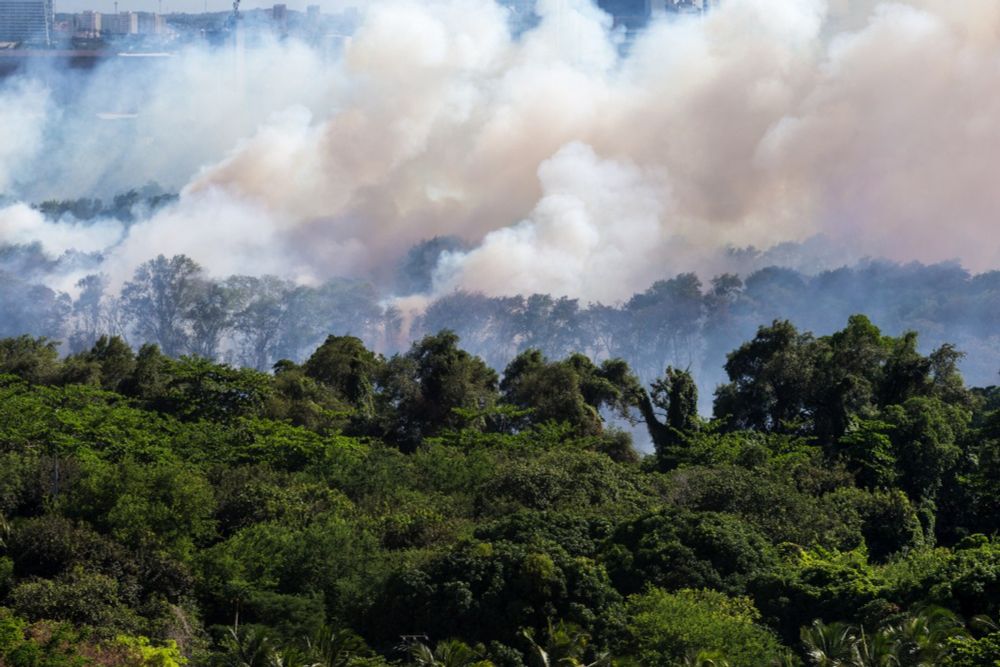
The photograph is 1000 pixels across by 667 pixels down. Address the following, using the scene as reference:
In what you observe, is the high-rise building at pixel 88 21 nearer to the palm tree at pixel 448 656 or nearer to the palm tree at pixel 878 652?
the palm tree at pixel 448 656

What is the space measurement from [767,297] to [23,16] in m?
64.9

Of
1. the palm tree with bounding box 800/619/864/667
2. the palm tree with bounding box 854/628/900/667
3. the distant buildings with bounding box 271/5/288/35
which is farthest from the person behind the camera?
the distant buildings with bounding box 271/5/288/35

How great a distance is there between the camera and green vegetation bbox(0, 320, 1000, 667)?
1109 inches

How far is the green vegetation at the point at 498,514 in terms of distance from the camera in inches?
1109

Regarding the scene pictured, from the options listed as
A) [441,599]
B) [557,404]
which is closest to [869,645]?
[441,599]

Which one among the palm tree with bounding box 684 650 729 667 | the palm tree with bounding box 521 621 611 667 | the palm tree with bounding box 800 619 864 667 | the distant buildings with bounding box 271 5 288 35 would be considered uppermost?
the distant buildings with bounding box 271 5 288 35

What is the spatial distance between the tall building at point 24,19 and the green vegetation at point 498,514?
68.8m

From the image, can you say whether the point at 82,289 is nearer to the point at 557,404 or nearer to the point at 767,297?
the point at 767,297

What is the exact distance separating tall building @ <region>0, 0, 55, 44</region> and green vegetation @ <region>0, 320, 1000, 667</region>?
68820 mm

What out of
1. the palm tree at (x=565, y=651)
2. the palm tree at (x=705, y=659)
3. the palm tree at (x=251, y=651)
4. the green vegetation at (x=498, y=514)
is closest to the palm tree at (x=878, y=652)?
the green vegetation at (x=498, y=514)

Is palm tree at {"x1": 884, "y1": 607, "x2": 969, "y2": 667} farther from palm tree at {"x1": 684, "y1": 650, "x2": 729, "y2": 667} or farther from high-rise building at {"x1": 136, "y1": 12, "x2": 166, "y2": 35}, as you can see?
high-rise building at {"x1": 136, "y1": 12, "x2": 166, "y2": 35}

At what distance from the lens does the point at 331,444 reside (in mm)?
41031

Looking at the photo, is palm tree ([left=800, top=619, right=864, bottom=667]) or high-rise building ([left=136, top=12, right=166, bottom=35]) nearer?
palm tree ([left=800, top=619, right=864, bottom=667])

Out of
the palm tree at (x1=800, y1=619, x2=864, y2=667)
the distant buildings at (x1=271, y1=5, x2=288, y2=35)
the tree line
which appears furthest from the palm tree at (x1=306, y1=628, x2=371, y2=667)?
the distant buildings at (x1=271, y1=5, x2=288, y2=35)
